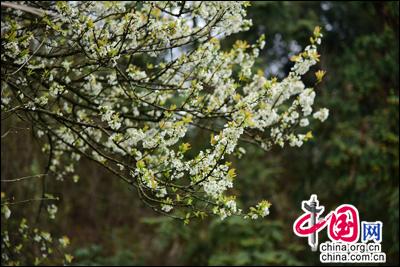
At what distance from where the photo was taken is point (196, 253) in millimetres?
7613

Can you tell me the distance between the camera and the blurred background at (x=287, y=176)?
665cm

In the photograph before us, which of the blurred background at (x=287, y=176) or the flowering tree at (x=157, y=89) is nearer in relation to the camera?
the flowering tree at (x=157, y=89)

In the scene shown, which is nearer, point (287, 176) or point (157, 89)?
point (157, 89)

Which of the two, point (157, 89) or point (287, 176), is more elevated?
point (287, 176)

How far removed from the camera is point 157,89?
303 cm

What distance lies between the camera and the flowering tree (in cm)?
275

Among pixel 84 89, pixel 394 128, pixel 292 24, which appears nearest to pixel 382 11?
pixel 394 128

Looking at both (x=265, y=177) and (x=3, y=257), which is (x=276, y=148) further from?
(x=3, y=257)

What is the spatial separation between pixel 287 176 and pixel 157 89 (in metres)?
6.96

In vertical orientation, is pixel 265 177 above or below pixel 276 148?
below

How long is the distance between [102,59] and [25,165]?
4072 millimetres

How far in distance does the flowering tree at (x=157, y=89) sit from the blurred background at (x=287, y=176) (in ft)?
7.32

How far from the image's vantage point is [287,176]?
377 inches

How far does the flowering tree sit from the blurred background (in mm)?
2230
